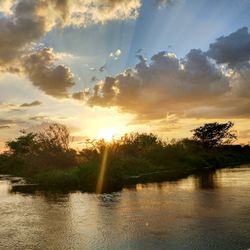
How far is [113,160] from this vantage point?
6956 centimetres

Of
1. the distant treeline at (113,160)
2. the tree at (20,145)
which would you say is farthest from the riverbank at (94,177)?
the tree at (20,145)

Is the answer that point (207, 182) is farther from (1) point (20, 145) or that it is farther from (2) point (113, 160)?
(1) point (20, 145)

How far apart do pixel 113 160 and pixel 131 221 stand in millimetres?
38170

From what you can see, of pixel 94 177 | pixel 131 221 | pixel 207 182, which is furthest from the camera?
pixel 94 177

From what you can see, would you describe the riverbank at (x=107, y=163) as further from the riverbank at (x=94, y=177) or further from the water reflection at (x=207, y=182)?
the water reflection at (x=207, y=182)

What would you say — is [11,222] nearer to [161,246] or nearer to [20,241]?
[20,241]

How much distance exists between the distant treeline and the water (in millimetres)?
14902

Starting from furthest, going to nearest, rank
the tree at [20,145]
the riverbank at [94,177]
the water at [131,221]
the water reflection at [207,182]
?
the tree at [20,145]
the riverbank at [94,177]
the water reflection at [207,182]
the water at [131,221]

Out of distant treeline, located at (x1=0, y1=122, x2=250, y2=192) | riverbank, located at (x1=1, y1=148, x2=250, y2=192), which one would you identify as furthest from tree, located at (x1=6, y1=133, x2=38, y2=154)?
riverbank, located at (x1=1, y1=148, x2=250, y2=192)

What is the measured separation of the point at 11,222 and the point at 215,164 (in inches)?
3862

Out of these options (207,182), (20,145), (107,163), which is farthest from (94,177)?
(20,145)

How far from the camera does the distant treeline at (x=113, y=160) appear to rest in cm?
6806

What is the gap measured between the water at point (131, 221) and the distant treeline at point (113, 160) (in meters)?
14.9

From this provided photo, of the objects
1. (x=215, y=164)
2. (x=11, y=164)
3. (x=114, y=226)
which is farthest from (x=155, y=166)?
(x=114, y=226)
